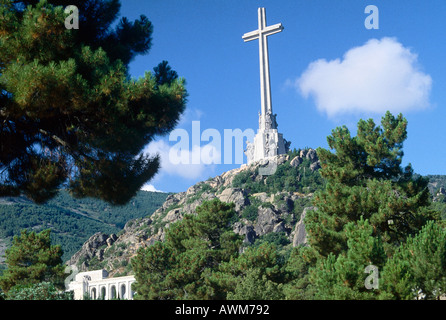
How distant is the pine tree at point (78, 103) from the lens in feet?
28.1

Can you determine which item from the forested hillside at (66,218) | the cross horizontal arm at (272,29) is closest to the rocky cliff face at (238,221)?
the forested hillside at (66,218)

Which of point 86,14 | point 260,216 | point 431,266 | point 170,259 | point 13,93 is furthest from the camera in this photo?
point 260,216

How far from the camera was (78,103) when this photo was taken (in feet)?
28.8

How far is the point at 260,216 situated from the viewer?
74812mm

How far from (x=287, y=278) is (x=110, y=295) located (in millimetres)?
29223

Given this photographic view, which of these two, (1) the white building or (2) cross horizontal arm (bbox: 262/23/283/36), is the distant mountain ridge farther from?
(2) cross horizontal arm (bbox: 262/23/283/36)

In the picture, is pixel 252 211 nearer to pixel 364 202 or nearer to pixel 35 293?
pixel 364 202

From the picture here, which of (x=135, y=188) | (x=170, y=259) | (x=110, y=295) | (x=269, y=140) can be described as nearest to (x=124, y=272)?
(x=110, y=295)

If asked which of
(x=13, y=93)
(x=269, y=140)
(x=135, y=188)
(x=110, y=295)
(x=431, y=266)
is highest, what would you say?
(x=269, y=140)

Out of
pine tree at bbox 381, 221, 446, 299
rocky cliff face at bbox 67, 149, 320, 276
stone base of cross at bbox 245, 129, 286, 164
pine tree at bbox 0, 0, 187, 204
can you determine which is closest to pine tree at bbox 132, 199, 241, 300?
pine tree at bbox 381, 221, 446, 299

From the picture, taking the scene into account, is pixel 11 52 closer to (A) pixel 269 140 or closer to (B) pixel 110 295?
(B) pixel 110 295

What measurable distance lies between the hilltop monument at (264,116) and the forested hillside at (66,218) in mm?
18698

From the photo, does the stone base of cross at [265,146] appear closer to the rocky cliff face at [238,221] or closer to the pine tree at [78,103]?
the rocky cliff face at [238,221]
